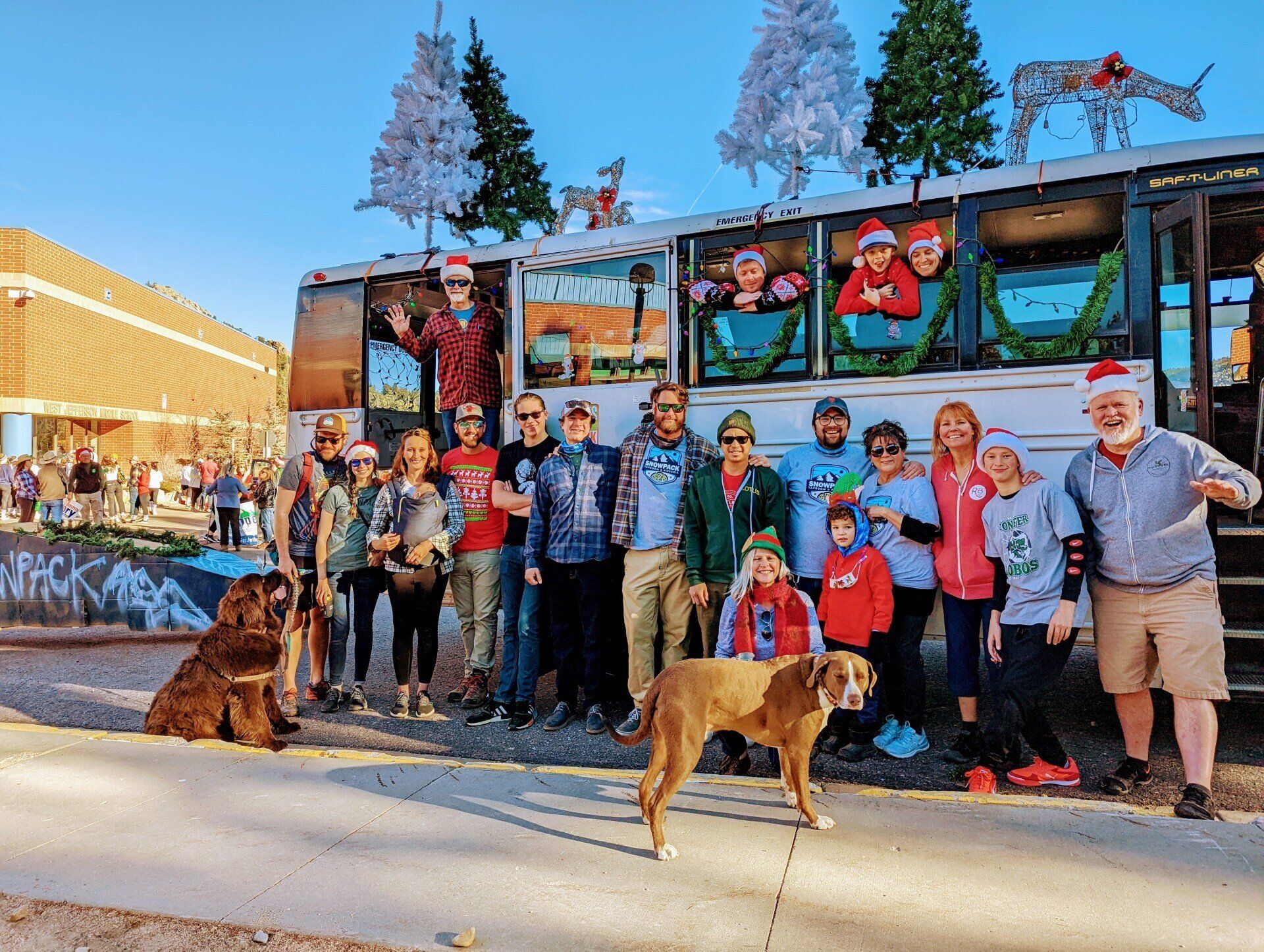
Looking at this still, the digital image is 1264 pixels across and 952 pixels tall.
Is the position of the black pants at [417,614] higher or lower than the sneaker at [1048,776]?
higher

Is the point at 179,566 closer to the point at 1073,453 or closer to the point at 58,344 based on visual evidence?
the point at 1073,453

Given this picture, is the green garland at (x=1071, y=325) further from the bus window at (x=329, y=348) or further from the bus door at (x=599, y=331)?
the bus window at (x=329, y=348)

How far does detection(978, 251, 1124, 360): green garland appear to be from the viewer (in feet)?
15.8

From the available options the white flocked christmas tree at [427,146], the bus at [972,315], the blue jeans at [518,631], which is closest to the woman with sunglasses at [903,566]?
the bus at [972,315]

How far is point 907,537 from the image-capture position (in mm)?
4508

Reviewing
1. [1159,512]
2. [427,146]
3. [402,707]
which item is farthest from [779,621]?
[427,146]

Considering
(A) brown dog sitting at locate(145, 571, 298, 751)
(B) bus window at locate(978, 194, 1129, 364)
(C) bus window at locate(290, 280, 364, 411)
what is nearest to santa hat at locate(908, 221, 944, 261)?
(B) bus window at locate(978, 194, 1129, 364)

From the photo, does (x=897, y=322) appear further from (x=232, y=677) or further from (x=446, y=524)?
(x=232, y=677)

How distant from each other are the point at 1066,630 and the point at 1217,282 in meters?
3.82

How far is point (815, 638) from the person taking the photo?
13.4 feet

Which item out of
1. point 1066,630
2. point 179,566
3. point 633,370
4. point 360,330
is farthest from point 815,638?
point 179,566

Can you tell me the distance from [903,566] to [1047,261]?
2296 mm

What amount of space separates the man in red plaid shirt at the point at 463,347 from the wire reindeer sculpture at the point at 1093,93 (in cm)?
433

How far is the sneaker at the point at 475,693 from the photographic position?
5707 millimetres
